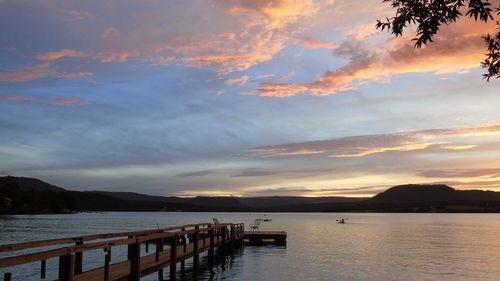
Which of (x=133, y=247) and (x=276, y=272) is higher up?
(x=133, y=247)

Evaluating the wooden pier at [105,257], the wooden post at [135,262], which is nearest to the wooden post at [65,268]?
the wooden pier at [105,257]

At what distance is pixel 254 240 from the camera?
59.8 metres

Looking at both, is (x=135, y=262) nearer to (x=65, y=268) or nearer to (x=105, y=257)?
(x=105, y=257)

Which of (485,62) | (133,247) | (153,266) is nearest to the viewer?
(485,62)

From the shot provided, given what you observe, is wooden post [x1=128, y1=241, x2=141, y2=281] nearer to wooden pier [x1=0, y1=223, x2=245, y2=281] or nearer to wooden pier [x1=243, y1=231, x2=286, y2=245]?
wooden pier [x1=0, y1=223, x2=245, y2=281]

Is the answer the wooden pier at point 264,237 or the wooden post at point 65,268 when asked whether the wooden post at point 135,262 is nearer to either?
the wooden post at point 65,268

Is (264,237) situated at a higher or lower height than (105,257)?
lower

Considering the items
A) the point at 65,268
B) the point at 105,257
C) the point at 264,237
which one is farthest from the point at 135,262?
the point at 264,237

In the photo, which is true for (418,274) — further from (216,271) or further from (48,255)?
(48,255)

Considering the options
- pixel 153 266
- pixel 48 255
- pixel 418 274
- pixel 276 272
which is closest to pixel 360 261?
pixel 418 274

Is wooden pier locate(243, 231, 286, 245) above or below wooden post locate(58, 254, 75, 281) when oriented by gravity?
below

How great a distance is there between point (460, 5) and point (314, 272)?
29724 mm

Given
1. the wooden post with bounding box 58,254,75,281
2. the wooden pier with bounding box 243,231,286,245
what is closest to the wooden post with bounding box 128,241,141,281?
the wooden post with bounding box 58,254,75,281

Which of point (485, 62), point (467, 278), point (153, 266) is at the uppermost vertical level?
point (485, 62)
